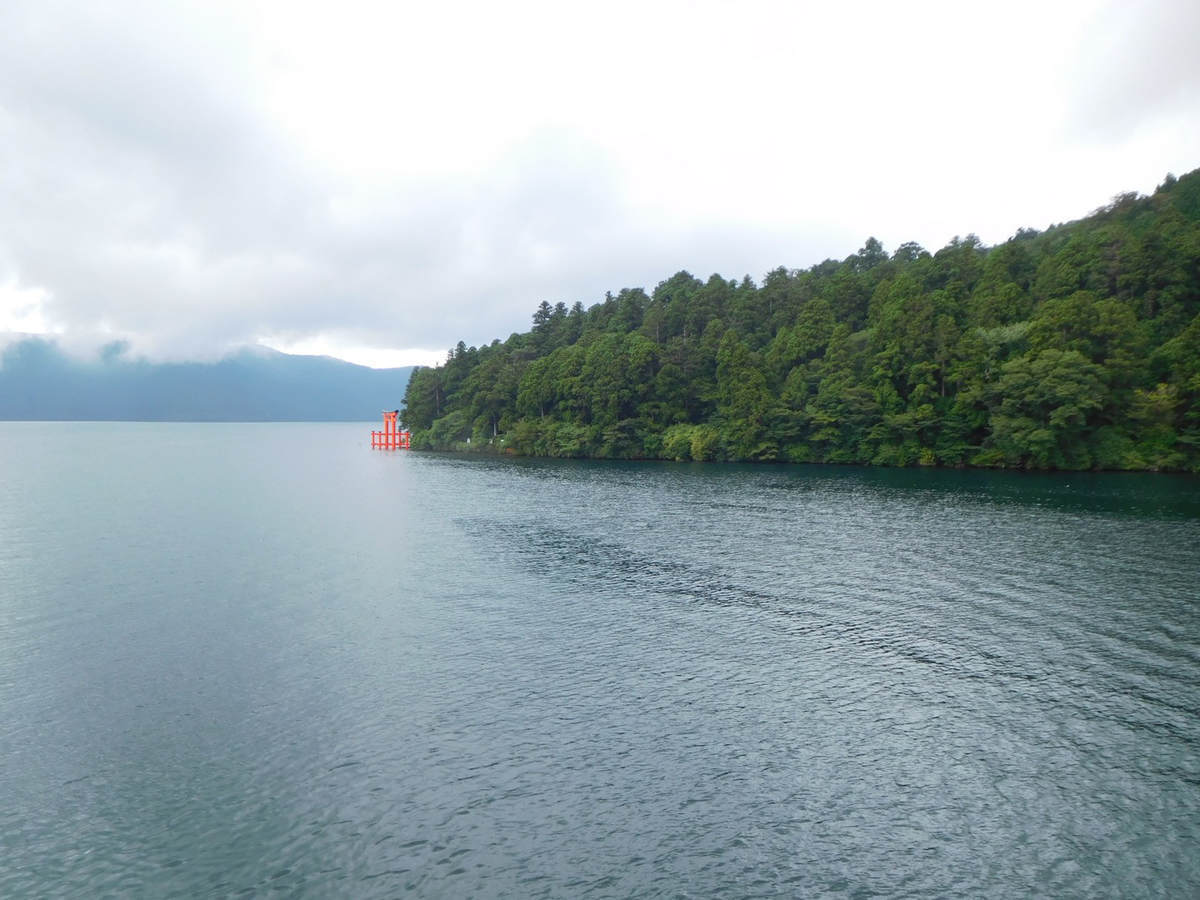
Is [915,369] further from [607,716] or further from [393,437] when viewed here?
[393,437]

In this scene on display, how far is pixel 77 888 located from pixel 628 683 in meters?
13.0

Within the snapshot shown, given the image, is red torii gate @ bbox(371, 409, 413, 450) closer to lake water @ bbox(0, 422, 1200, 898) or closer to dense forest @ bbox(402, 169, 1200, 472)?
dense forest @ bbox(402, 169, 1200, 472)

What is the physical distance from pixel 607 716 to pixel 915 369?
7532 cm

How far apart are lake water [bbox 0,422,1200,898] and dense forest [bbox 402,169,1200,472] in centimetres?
3509

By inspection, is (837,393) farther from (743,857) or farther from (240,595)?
(743,857)

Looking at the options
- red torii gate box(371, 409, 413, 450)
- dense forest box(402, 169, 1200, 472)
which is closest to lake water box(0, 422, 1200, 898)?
dense forest box(402, 169, 1200, 472)

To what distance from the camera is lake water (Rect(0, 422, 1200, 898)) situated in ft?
42.0

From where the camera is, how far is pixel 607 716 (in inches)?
727

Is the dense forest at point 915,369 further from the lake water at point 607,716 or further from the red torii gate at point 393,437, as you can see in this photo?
the lake water at point 607,716

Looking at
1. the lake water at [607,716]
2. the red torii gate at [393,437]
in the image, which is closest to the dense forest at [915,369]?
the red torii gate at [393,437]

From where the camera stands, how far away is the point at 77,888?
12000 mm

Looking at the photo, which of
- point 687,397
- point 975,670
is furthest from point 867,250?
point 975,670

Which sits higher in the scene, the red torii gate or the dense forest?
the dense forest

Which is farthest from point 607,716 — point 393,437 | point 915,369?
point 393,437
